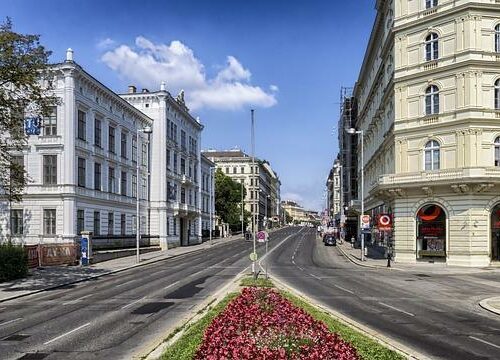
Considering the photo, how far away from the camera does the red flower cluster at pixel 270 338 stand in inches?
309

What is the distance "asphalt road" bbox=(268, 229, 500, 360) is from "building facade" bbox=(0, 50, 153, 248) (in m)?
22.7

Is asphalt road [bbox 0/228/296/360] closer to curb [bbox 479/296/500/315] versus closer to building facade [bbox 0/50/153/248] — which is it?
curb [bbox 479/296/500/315]

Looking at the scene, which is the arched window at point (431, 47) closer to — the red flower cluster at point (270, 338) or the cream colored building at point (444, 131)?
the cream colored building at point (444, 131)

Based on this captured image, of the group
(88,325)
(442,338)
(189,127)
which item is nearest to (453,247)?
(442,338)

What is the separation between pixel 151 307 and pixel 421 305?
10.1 metres

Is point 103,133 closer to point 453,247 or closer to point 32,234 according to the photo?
point 32,234

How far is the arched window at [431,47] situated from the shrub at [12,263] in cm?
3288

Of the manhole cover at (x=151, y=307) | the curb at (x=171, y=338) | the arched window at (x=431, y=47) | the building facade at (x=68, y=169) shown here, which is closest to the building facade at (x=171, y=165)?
A: the building facade at (x=68, y=169)

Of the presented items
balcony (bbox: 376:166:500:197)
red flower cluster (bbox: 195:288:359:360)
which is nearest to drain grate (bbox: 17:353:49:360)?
red flower cluster (bbox: 195:288:359:360)

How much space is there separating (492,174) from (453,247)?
242 inches

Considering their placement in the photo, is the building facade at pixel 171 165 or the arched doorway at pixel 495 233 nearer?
the arched doorway at pixel 495 233

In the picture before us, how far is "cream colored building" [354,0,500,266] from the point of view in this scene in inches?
1571

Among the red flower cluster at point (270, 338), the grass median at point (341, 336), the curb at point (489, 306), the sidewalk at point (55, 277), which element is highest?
the red flower cluster at point (270, 338)

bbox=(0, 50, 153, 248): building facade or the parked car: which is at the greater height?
bbox=(0, 50, 153, 248): building facade
